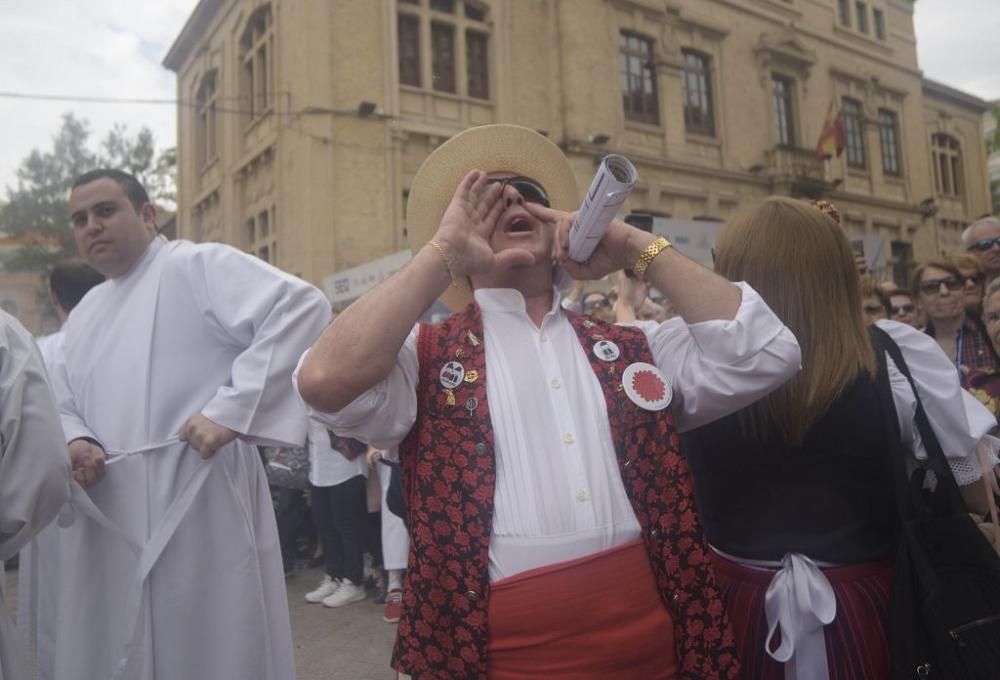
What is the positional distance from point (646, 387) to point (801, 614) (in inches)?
28.5

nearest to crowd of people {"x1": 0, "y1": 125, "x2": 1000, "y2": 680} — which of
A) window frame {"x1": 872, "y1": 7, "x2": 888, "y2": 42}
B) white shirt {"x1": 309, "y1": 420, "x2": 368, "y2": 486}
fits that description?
white shirt {"x1": 309, "y1": 420, "x2": 368, "y2": 486}

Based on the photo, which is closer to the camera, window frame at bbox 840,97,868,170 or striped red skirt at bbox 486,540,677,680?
striped red skirt at bbox 486,540,677,680

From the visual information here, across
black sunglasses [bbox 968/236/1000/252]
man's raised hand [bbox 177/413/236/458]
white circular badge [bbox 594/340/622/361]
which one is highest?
black sunglasses [bbox 968/236/1000/252]

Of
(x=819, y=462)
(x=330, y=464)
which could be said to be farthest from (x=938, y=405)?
(x=330, y=464)

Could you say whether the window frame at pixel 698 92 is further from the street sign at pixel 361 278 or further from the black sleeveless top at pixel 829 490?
the black sleeveless top at pixel 829 490

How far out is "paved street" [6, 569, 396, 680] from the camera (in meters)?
4.21

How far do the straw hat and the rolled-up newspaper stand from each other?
15.1 inches

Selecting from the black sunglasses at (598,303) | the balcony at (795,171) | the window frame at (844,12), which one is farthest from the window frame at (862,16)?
the black sunglasses at (598,303)

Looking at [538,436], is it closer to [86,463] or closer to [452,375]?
Answer: [452,375]

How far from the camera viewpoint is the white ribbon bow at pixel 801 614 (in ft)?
6.10

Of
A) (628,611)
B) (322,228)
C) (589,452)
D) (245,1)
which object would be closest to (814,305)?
(589,452)

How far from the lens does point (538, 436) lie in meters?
1.70

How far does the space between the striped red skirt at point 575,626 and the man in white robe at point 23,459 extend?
1203 millimetres

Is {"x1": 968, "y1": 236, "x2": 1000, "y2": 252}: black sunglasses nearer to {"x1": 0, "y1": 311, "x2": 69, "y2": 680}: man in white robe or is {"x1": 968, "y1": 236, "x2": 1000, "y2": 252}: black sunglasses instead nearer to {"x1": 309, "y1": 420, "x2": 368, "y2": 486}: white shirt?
{"x1": 309, "y1": 420, "x2": 368, "y2": 486}: white shirt
